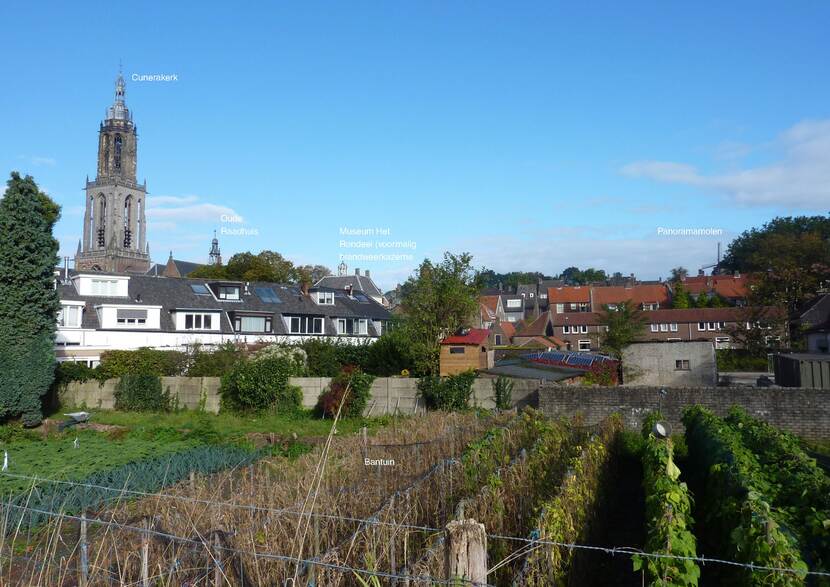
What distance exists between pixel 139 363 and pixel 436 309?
13066 millimetres

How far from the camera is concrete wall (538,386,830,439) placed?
16.2 m

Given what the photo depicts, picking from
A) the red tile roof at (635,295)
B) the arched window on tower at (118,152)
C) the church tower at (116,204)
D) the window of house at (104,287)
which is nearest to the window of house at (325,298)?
the window of house at (104,287)

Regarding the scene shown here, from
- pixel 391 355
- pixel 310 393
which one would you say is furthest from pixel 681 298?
pixel 310 393

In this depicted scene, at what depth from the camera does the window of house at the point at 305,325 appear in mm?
40969

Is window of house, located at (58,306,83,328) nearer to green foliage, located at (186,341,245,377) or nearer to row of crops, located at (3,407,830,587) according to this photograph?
green foliage, located at (186,341,245,377)

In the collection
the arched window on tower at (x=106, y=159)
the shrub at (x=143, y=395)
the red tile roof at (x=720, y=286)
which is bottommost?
the shrub at (x=143, y=395)

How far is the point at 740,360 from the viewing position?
42344 mm

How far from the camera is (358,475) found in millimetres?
9438

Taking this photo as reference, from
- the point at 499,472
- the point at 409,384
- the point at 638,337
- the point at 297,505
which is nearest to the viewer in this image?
the point at 297,505

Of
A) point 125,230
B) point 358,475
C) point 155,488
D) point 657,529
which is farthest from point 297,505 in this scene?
point 125,230

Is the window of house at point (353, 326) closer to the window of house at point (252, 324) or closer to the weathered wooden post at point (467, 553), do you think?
the window of house at point (252, 324)

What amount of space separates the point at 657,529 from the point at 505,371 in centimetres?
1621

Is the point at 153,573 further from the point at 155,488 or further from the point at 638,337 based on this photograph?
the point at 638,337

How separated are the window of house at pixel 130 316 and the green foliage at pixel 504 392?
24.3 m
